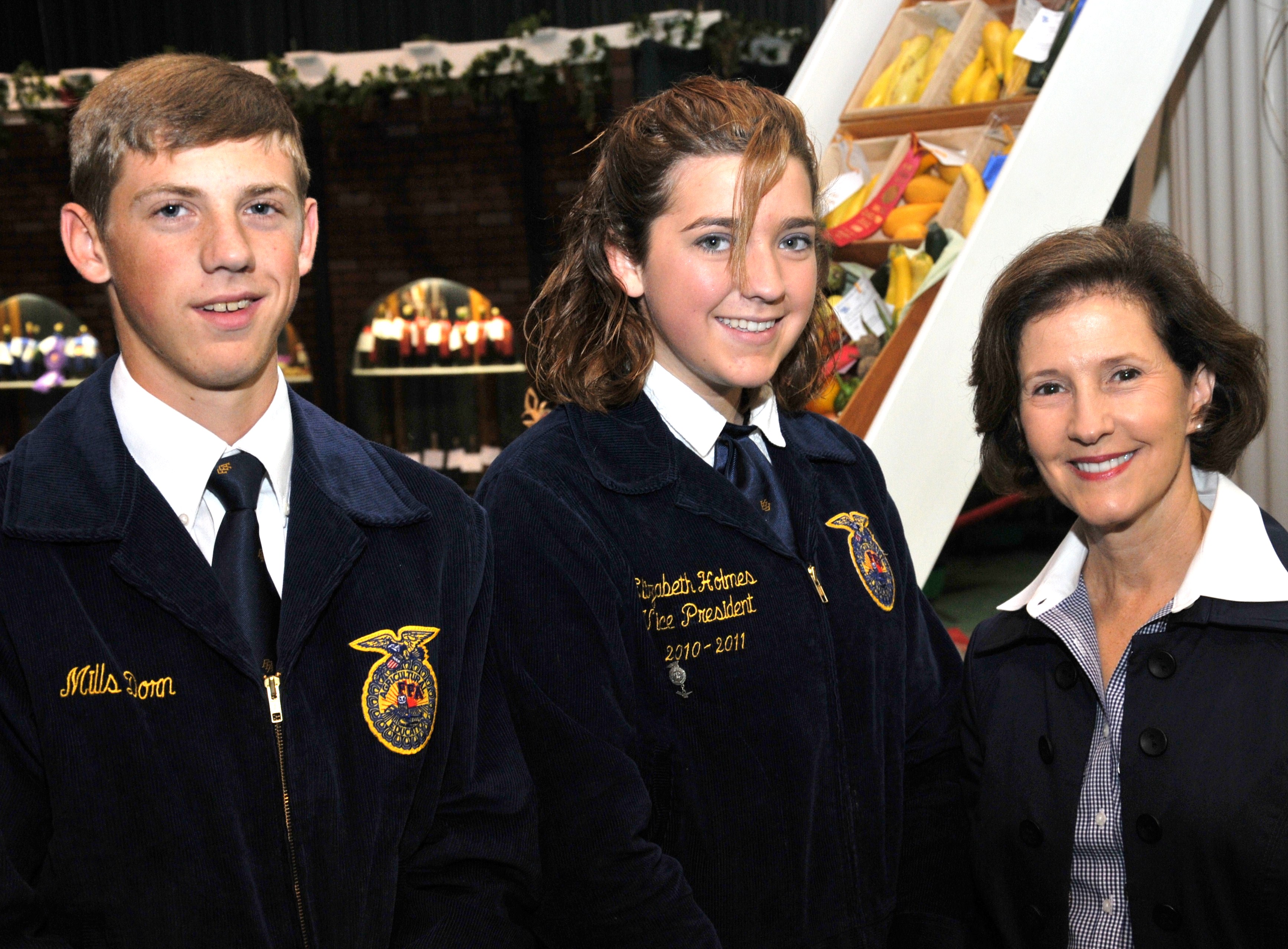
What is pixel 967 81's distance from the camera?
341 centimetres

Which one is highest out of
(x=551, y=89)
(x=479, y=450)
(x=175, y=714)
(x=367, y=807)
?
(x=551, y=89)

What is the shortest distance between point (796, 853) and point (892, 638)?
0.32 m

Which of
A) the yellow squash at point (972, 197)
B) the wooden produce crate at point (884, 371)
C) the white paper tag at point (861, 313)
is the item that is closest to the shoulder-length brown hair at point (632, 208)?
the wooden produce crate at point (884, 371)

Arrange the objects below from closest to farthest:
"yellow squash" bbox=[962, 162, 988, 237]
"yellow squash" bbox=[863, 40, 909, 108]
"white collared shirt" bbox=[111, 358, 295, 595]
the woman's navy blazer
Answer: "white collared shirt" bbox=[111, 358, 295, 595] → the woman's navy blazer → "yellow squash" bbox=[962, 162, 988, 237] → "yellow squash" bbox=[863, 40, 909, 108]

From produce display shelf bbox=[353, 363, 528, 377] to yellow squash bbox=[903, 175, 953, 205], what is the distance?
16.4 ft

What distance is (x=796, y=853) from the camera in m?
1.40

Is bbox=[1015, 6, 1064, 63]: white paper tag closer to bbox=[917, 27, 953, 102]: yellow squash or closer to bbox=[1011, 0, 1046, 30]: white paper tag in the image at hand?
bbox=[1011, 0, 1046, 30]: white paper tag

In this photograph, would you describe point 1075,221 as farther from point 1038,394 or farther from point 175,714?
point 175,714

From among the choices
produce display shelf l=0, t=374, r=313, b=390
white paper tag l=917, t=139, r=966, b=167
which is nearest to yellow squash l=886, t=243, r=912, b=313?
white paper tag l=917, t=139, r=966, b=167

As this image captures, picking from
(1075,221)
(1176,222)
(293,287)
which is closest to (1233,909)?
(293,287)

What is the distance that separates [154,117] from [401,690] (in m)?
0.65

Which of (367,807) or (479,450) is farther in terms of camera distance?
(479,450)

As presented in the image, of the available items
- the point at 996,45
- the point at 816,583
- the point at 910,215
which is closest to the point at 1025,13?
the point at 996,45

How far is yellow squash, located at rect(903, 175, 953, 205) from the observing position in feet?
10.7
